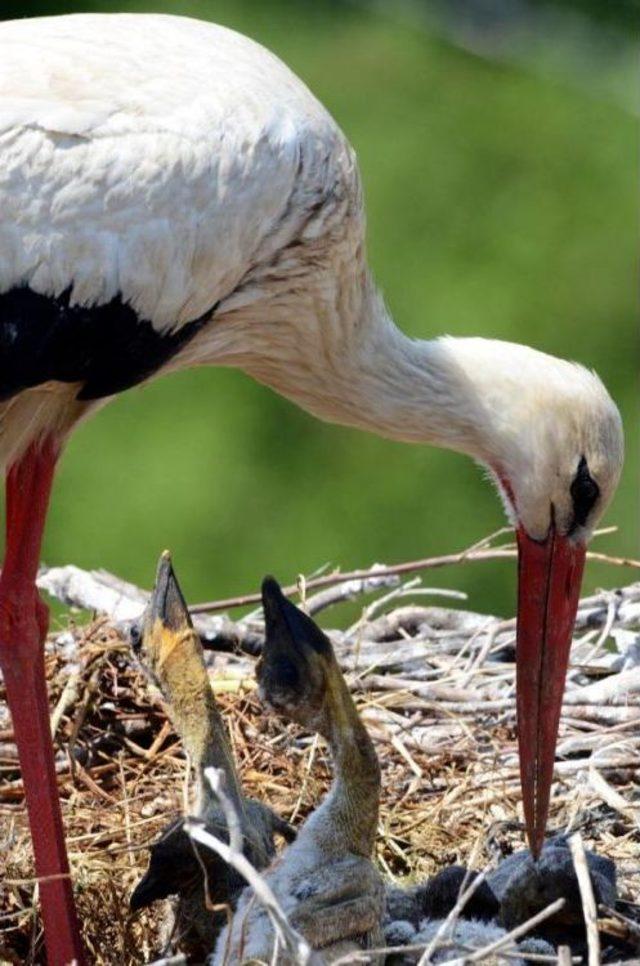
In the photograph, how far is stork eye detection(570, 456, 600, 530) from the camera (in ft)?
20.7

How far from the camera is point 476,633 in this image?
726 centimetres

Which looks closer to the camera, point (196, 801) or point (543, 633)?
point (196, 801)

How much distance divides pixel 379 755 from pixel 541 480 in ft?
2.99

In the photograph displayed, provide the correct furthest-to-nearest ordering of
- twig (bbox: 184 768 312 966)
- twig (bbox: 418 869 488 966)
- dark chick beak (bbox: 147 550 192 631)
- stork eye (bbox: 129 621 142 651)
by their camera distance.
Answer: stork eye (bbox: 129 621 142 651), dark chick beak (bbox: 147 550 192 631), twig (bbox: 418 869 488 966), twig (bbox: 184 768 312 966)

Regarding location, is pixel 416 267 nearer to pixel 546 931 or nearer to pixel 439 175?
pixel 439 175

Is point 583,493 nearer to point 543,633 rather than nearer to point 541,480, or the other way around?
point 541,480

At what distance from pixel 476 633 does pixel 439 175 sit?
6590mm

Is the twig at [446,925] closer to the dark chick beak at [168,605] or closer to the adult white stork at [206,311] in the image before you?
the adult white stork at [206,311]

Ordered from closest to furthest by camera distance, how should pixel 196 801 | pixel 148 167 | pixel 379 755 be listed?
pixel 148 167
pixel 196 801
pixel 379 755

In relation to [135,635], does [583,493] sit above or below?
→ above

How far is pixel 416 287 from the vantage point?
12852mm

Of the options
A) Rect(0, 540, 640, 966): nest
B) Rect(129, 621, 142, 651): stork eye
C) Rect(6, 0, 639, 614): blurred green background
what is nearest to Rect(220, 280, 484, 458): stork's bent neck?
Rect(129, 621, 142, 651): stork eye

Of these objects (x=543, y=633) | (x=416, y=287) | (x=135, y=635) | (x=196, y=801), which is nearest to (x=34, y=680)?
(x=135, y=635)

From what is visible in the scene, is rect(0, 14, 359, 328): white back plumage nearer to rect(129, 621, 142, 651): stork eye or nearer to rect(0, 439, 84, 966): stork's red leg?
rect(0, 439, 84, 966): stork's red leg
